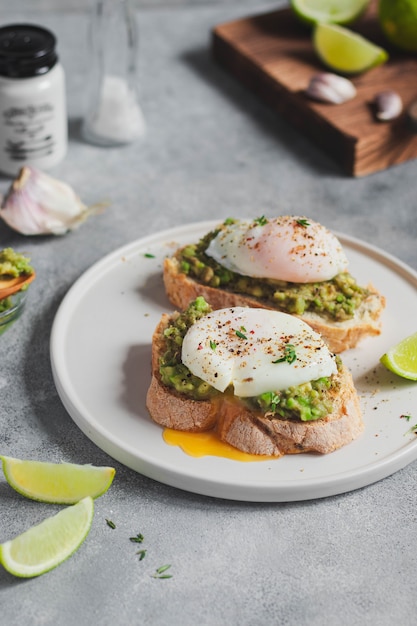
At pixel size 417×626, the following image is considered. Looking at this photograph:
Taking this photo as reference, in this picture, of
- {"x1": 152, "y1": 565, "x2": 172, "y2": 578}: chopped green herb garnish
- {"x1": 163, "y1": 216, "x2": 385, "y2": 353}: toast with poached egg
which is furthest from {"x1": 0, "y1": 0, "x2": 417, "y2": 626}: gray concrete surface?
{"x1": 163, "y1": 216, "x2": 385, "y2": 353}: toast with poached egg

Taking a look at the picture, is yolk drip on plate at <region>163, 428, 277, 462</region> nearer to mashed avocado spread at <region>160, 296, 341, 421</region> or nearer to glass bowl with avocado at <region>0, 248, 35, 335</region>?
mashed avocado spread at <region>160, 296, 341, 421</region>

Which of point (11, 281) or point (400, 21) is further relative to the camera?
point (400, 21)

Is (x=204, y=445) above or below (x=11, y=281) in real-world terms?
below

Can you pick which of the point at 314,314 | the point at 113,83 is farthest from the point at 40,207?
the point at 314,314

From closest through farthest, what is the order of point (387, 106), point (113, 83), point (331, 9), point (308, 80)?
point (387, 106), point (113, 83), point (308, 80), point (331, 9)

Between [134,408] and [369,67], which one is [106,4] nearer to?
[369,67]

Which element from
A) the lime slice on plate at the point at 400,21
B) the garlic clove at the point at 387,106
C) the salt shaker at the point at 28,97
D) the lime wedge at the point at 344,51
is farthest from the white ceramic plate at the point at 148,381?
the lime slice on plate at the point at 400,21

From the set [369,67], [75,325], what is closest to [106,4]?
[369,67]

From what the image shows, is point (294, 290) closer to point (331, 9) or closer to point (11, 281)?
point (11, 281)
